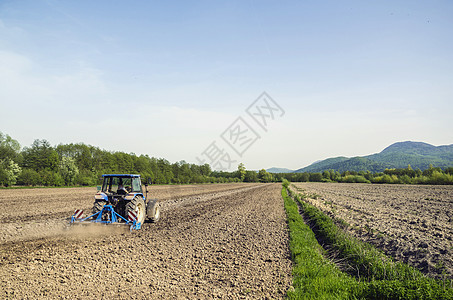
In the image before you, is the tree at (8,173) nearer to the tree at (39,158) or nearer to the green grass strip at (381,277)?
the tree at (39,158)

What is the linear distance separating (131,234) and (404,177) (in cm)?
9317

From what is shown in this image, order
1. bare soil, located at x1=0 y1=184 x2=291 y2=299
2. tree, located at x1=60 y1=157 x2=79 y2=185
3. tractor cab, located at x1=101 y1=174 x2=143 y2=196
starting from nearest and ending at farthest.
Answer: bare soil, located at x1=0 y1=184 x2=291 y2=299, tractor cab, located at x1=101 y1=174 x2=143 y2=196, tree, located at x1=60 y1=157 x2=79 y2=185

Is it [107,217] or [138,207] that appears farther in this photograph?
[138,207]

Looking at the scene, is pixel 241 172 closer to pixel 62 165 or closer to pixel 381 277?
pixel 62 165

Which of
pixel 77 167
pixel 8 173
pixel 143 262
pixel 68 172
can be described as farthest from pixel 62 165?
pixel 143 262

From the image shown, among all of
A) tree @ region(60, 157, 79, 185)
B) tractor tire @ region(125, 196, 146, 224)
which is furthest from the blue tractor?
tree @ region(60, 157, 79, 185)

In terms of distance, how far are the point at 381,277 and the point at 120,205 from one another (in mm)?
10140

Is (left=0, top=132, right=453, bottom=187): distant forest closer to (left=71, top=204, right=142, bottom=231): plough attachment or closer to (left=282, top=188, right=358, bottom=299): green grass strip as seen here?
(left=71, top=204, right=142, bottom=231): plough attachment

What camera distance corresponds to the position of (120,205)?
1124 centimetres

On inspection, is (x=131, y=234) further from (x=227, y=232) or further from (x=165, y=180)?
(x=165, y=180)

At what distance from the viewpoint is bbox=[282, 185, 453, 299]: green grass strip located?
4871mm

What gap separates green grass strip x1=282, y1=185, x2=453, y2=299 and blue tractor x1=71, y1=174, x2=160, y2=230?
8.26 metres

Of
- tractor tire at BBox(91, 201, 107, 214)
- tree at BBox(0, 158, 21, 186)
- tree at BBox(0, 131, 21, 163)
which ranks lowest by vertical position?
tractor tire at BBox(91, 201, 107, 214)

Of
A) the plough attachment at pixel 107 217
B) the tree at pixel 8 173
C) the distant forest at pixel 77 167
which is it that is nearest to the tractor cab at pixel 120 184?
the plough attachment at pixel 107 217
